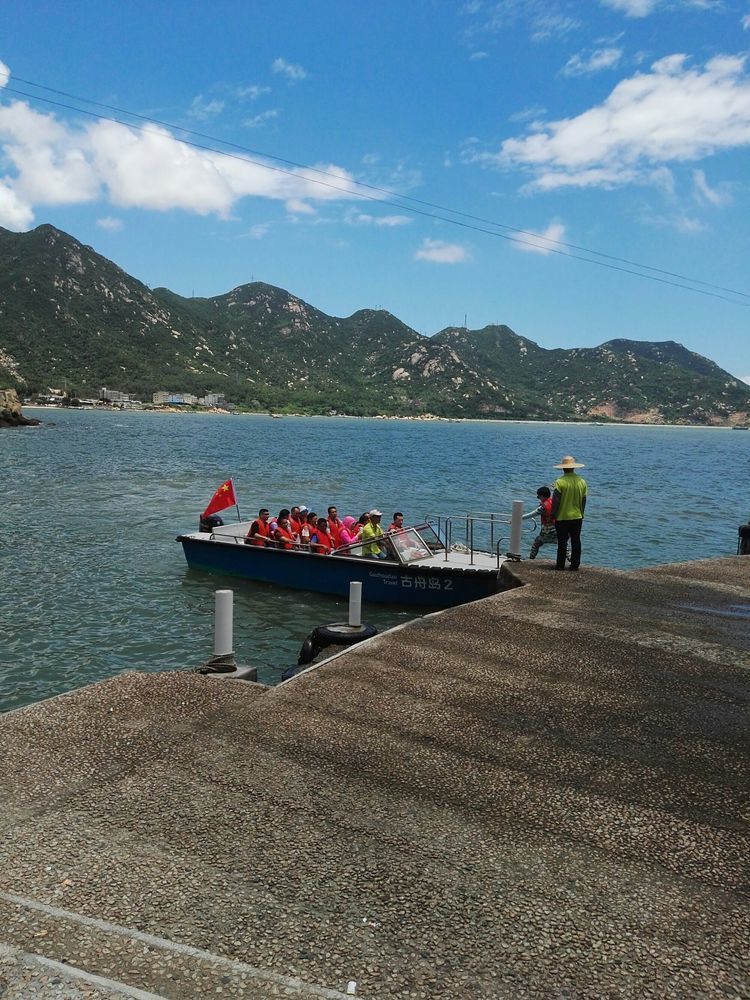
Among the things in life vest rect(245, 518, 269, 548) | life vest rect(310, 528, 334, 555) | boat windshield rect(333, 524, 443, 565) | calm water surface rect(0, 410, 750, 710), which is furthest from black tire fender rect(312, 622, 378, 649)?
life vest rect(245, 518, 269, 548)

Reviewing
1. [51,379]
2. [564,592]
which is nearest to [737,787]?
[564,592]

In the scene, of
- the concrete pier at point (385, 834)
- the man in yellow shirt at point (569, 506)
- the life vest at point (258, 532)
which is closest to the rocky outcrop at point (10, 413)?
the life vest at point (258, 532)

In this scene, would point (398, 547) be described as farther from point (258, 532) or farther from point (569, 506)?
point (569, 506)

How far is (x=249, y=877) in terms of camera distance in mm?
4305

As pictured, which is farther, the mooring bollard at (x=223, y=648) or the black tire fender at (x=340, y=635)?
the black tire fender at (x=340, y=635)

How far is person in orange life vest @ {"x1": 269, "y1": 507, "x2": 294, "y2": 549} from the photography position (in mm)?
18016

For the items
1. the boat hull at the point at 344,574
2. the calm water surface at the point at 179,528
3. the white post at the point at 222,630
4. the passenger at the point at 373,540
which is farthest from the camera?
the passenger at the point at 373,540

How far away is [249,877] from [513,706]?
136 inches

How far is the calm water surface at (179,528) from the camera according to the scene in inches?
539

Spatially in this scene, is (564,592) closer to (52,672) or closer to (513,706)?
(513,706)

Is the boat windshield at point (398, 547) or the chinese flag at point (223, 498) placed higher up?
the chinese flag at point (223, 498)

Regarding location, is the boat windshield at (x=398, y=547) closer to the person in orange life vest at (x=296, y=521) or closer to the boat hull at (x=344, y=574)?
the boat hull at (x=344, y=574)

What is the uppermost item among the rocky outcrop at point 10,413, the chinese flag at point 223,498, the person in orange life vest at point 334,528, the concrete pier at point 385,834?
the rocky outcrop at point 10,413

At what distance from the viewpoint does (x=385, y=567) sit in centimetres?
1617
